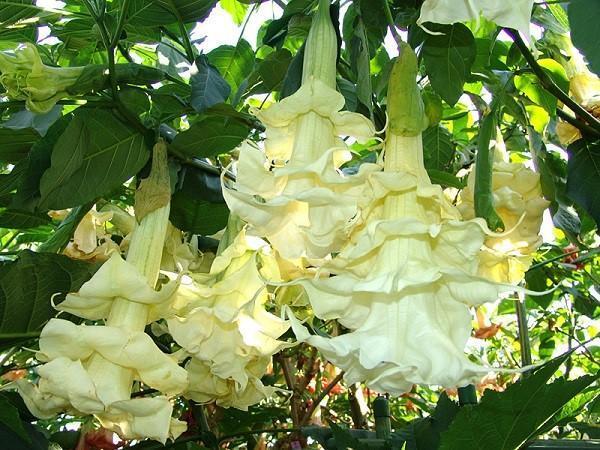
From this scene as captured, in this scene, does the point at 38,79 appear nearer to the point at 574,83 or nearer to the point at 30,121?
the point at 30,121

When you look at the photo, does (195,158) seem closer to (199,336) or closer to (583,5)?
(199,336)

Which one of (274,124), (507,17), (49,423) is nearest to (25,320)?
(274,124)

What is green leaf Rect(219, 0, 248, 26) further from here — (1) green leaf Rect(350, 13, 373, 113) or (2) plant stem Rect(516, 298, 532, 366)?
(2) plant stem Rect(516, 298, 532, 366)

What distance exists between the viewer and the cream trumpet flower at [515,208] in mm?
857

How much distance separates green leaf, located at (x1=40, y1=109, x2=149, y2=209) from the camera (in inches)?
35.4

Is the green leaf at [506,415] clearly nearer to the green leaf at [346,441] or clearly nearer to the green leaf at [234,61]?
the green leaf at [346,441]

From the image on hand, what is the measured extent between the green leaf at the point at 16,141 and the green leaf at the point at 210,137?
0.20 m

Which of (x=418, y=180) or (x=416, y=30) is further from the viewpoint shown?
(x=416, y=30)

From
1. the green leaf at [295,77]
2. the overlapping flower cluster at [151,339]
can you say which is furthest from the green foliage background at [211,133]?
the overlapping flower cluster at [151,339]

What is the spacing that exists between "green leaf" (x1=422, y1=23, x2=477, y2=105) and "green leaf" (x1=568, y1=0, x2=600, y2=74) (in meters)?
0.33

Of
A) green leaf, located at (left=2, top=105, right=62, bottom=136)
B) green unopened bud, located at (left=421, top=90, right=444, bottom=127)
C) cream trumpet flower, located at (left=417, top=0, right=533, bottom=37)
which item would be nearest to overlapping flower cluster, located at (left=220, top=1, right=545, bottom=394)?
cream trumpet flower, located at (left=417, top=0, right=533, bottom=37)

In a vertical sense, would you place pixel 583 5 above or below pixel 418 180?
above

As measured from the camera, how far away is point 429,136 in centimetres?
132

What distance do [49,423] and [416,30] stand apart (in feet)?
5.91
